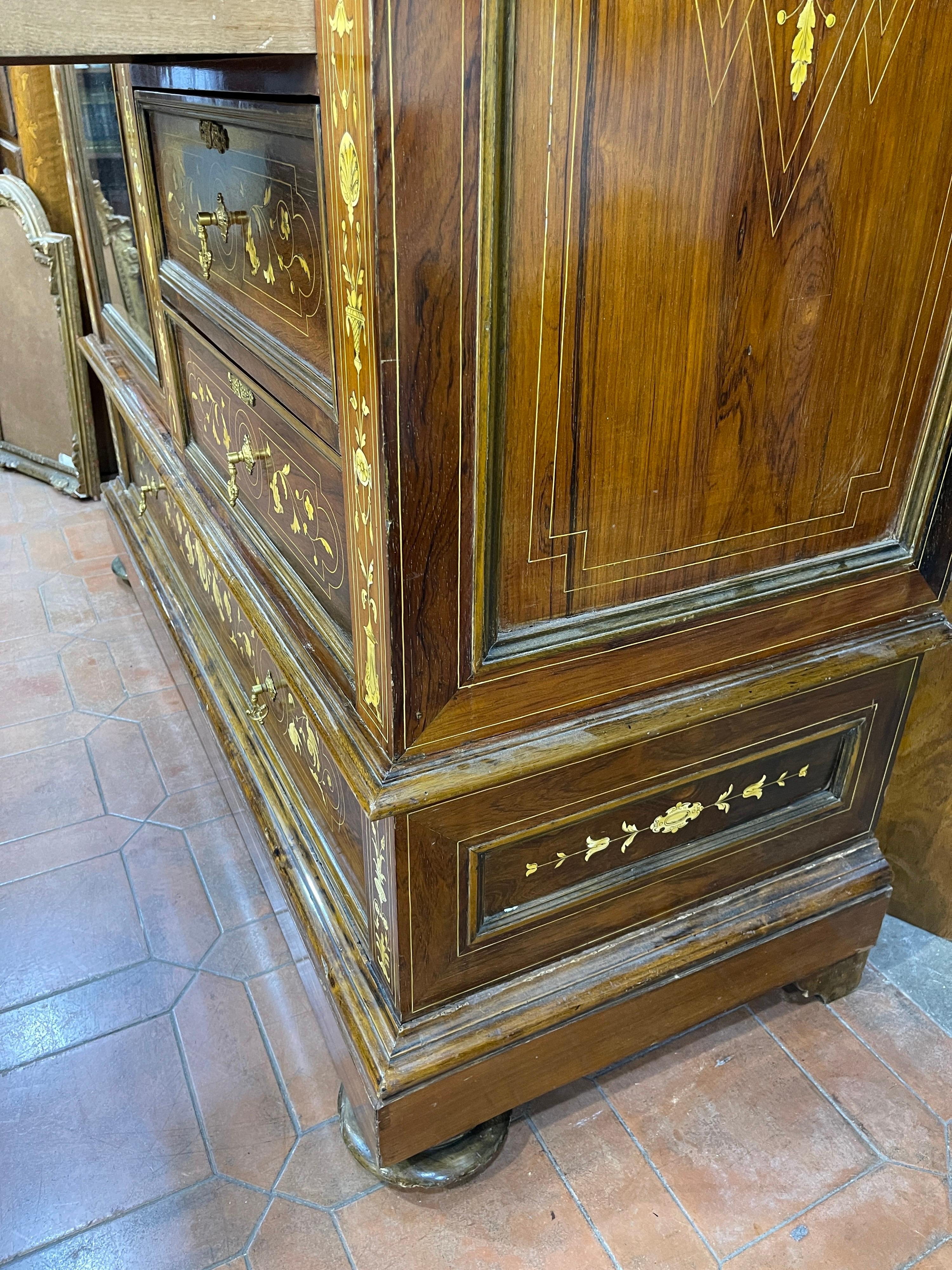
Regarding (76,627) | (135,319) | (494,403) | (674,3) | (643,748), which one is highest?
(674,3)

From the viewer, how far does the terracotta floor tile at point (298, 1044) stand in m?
1.51

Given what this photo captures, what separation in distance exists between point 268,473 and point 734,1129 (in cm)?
123

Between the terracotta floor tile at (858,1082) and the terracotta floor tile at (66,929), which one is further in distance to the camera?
the terracotta floor tile at (66,929)

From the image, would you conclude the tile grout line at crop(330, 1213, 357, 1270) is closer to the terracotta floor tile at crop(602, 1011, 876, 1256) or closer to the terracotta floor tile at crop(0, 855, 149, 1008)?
the terracotta floor tile at crop(602, 1011, 876, 1256)

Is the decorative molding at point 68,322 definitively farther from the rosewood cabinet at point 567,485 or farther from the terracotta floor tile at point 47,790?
the rosewood cabinet at point 567,485

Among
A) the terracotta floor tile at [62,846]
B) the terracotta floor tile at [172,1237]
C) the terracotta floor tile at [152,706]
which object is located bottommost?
the terracotta floor tile at [152,706]

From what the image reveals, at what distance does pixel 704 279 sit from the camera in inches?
37.6

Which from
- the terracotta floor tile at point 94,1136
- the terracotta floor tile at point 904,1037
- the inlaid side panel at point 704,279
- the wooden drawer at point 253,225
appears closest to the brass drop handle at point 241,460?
the wooden drawer at point 253,225

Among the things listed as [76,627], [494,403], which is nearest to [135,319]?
[76,627]

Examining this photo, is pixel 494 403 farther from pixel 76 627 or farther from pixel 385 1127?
pixel 76 627

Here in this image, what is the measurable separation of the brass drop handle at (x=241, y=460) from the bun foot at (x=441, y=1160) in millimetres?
974

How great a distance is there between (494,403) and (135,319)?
5.59 ft

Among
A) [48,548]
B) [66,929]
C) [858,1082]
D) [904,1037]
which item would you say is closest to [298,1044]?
[66,929]

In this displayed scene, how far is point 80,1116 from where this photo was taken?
1492mm
